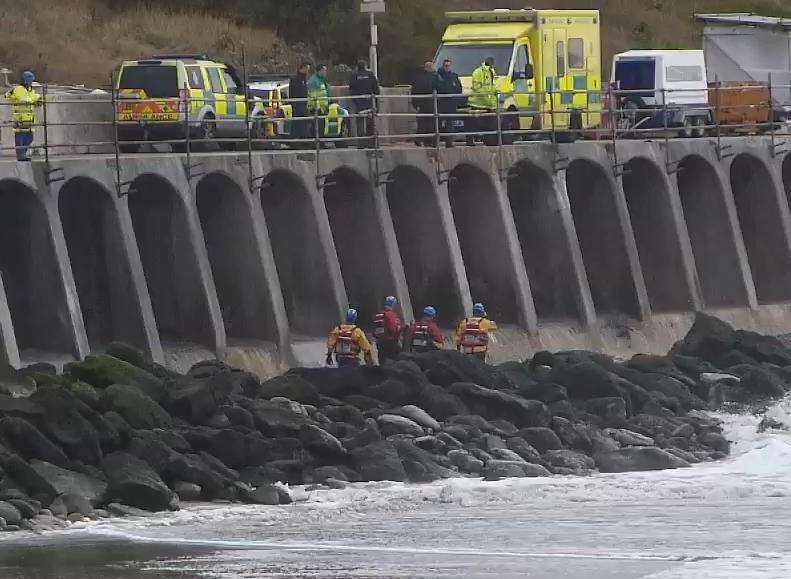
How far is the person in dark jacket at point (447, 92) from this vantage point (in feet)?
121

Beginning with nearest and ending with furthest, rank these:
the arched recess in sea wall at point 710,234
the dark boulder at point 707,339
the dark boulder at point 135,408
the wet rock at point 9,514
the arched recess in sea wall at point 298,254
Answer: the wet rock at point 9,514
the dark boulder at point 135,408
the arched recess in sea wall at point 298,254
the dark boulder at point 707,339
the arched recess in sea wall at point 710,234

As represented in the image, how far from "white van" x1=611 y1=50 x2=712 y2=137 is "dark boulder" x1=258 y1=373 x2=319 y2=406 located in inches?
635

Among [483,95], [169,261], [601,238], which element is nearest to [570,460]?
[169,261]

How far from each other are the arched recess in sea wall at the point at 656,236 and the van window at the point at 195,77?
7.87 metres

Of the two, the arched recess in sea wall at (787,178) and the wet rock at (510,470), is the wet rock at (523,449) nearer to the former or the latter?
the wet rock at (510,470)

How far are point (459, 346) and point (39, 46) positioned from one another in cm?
2129

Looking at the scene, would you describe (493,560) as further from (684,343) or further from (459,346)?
(684,343)

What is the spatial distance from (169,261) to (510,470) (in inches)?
281

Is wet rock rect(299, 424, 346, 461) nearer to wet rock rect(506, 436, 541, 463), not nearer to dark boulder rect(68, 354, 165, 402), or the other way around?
dark boulder rect(68, 354, 165, 402)

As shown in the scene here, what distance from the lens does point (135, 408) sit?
84.4 ft

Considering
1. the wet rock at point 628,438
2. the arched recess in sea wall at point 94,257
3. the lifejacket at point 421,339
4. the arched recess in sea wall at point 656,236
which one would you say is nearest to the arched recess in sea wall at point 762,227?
the arched recess in sea wall at point 656,236

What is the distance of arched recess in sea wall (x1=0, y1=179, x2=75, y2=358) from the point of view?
95.2 ft

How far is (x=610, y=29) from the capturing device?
66.4m

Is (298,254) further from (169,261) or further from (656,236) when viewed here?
(656,236)
